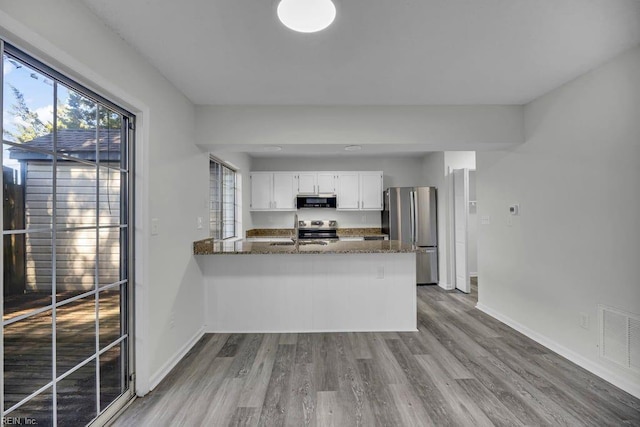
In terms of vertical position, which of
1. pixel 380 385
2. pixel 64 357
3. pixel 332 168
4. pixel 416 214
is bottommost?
pixel 380 385

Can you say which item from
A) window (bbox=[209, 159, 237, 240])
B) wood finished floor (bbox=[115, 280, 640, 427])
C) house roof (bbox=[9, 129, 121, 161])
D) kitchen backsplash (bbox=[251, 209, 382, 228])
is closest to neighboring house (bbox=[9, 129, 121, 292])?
house roof (bbox=[9, 129, 121, 161])

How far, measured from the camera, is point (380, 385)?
7.13 ft

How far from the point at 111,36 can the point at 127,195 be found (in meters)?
0.99

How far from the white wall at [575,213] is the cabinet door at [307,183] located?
3.04m

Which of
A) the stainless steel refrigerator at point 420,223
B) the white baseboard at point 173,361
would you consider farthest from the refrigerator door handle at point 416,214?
the white baseboard at point 173,361

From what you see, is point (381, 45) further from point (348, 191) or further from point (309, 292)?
point (348, 191)

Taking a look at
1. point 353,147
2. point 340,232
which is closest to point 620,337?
point 353,147

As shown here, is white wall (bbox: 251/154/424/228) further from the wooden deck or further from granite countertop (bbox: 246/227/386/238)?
the wooden deck

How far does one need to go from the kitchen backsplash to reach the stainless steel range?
208 mm

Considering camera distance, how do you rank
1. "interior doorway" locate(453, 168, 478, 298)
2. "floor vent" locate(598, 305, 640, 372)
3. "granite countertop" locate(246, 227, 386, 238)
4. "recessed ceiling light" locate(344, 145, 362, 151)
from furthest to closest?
1. "granite countertop" locate(246, 227, 386, 238)
2. "interior doorway" locate(453, 168, 478, 298)
3. "recessed ceiling light" locate(344, 145, 362, 151)
4. "floor vent" locate(598, 305, 640, 372)

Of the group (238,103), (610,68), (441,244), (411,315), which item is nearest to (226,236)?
(238,103)

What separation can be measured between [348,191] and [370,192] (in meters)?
0.43

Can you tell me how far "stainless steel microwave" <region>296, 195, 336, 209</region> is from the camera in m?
5.48

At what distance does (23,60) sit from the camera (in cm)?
131
